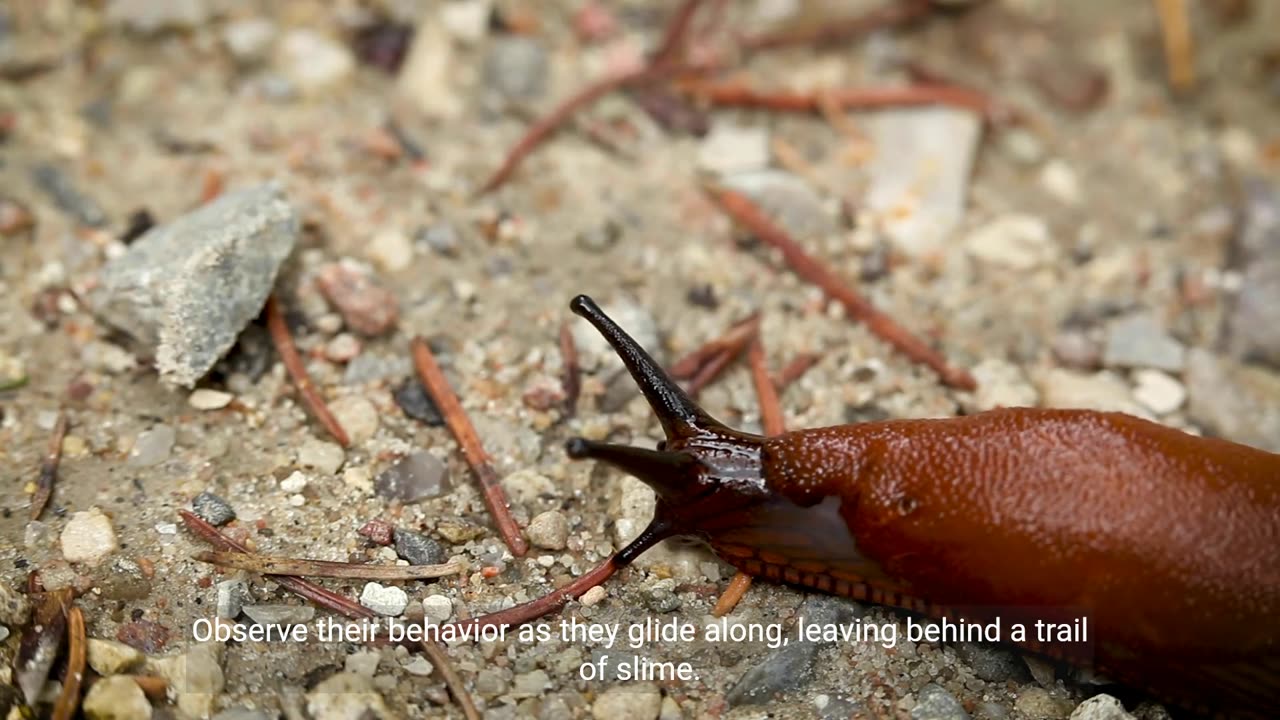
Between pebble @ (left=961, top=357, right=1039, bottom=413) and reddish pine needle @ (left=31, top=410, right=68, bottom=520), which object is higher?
pebble @ (left=961, top=357, right=1039, bottom=413)

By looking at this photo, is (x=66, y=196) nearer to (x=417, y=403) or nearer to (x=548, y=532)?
(x=417, y=403)

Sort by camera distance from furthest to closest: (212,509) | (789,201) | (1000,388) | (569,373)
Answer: (789,201) → (1000,388) → (569,373) → (212,509)

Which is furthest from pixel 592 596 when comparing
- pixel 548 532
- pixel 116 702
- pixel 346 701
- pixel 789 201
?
pixel 789 201

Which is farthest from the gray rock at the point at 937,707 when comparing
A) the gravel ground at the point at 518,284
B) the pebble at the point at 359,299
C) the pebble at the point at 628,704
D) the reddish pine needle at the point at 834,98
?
the reddish pine needle at the point at 834,98

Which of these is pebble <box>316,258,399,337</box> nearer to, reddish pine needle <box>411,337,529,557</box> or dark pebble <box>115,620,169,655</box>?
reddish pine needle <box>411,337,529,557</box>

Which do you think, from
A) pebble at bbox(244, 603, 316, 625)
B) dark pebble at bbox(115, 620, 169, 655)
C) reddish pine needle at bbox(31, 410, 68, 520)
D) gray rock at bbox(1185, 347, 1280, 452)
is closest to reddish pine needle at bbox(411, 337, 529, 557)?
pebble at bbox(244, 603, 316, 625)

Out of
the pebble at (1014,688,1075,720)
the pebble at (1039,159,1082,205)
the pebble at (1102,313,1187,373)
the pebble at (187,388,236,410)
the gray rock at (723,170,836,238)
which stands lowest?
the pebble at (187,388,236,410)

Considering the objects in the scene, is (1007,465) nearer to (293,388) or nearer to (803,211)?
(803,211)

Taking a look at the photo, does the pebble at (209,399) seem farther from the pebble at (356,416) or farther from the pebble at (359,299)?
the pebble at (359,299)
